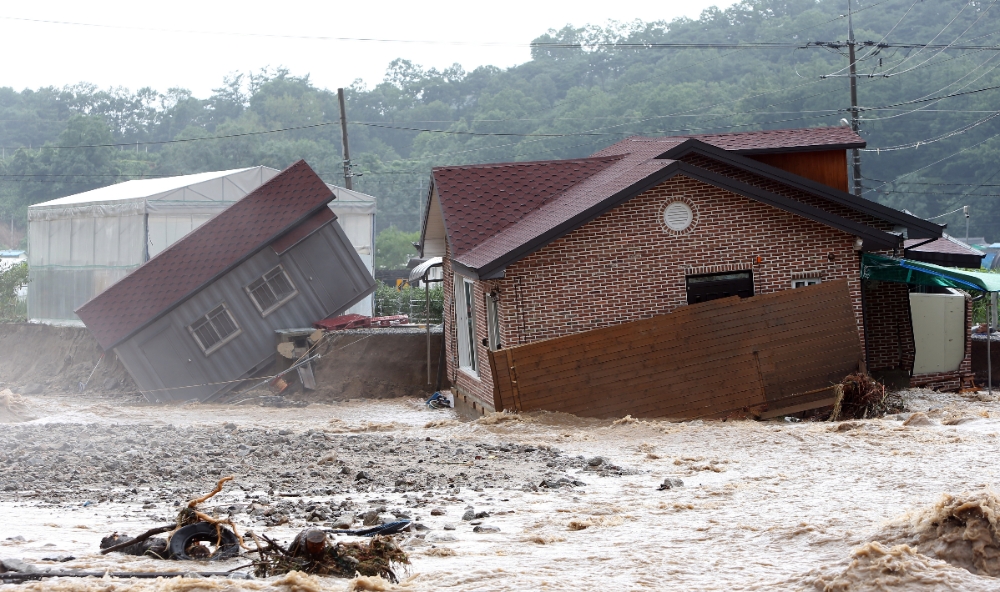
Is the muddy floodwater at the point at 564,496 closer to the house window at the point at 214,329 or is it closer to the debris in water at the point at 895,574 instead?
the debris in water at the point at 895,574

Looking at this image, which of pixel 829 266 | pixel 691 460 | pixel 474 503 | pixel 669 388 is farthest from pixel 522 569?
pixel 829 266

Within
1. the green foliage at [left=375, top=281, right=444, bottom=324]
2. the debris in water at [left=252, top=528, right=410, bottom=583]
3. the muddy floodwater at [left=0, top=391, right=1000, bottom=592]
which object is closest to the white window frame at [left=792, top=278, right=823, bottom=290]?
the muddy floodwater at [left=0, top=391, right=1000, bottom=592]

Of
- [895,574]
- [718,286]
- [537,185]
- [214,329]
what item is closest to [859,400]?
[718,286]

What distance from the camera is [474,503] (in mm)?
10078

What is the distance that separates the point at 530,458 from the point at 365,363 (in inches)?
473

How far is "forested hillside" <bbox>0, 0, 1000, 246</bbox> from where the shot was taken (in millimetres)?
62438

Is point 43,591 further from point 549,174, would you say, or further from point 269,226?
point 269,226

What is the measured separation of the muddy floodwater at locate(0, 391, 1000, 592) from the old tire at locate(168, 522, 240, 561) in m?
0.12

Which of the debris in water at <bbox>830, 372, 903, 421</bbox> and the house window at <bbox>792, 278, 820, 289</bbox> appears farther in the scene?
the house window at <bbox>792, 278, 820, 289</bbox>

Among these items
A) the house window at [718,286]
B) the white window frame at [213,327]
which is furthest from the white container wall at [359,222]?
the house window at [718,286]

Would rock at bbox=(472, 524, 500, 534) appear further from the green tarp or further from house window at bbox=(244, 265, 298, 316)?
house window at bbox=(244, 265, 298, 316)

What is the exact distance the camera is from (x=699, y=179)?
1806cm

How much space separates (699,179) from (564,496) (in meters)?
9.07

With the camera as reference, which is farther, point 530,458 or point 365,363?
point 365,363
